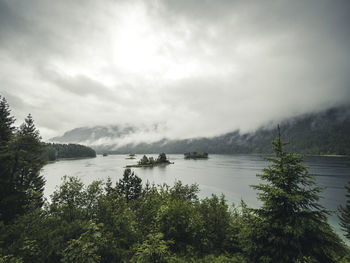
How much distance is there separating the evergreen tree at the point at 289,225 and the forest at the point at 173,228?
58 mm

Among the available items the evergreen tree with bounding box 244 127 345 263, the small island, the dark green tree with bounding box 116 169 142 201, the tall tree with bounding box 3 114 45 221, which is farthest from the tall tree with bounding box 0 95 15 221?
the small island

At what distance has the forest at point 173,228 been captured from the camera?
33.3ft

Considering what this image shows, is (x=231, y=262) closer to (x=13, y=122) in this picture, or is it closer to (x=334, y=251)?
(x=334, y=251)

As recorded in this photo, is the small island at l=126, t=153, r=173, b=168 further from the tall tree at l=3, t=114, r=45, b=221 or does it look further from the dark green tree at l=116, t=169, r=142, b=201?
the tall tree at l=3, t=114, r=45, b=221

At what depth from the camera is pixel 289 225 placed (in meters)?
10.8

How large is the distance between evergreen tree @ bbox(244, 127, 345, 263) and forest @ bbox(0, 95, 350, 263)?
58 mm

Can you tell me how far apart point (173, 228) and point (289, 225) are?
889 centimetres

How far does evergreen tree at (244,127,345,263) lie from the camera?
34.4ft

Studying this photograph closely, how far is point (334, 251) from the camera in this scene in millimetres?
10602

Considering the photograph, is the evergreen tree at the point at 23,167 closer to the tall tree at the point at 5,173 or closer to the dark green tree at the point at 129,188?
the tall tree at the point at 5,173

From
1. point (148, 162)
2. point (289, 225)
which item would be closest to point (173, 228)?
point (289, 225)

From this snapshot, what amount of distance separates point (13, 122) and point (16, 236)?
54.1 ft

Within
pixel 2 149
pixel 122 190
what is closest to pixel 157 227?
pixel 2 149

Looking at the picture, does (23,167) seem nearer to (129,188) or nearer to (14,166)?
(14,166)
